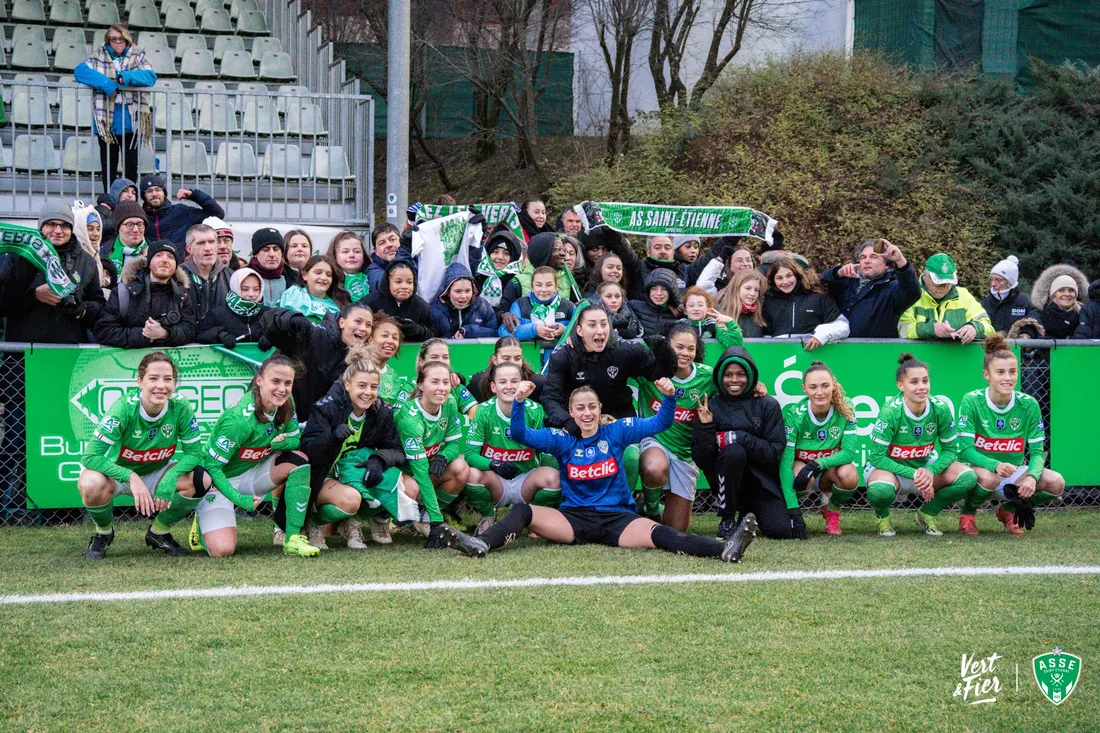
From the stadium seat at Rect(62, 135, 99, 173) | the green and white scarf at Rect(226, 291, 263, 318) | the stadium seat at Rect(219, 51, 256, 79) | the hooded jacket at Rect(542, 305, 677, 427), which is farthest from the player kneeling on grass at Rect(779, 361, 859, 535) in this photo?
the stadium seat at Rect(219, 51, 256, 79)

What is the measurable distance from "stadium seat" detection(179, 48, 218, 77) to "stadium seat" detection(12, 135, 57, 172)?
3.70m

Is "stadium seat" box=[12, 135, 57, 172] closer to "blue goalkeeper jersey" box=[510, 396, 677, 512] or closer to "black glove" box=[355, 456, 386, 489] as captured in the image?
"black glove" box=[355, 456, 386, 489]

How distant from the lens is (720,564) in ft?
22.8

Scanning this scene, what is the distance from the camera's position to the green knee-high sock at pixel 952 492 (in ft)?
26.5

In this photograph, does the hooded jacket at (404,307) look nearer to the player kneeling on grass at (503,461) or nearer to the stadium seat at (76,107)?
the player kneeling on grass at (503,461)

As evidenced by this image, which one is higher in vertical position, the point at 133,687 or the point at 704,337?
the point at 704,337

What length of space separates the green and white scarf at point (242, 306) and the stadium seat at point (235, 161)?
4.64m

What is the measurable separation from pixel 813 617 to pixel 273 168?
9.22 meters

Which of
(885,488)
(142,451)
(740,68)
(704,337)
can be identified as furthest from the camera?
(740,68)

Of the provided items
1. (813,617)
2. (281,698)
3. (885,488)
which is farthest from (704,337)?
(281,698)

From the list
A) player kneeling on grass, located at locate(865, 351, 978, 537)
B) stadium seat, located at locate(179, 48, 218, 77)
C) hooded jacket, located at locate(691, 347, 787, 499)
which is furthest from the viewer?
stadium seat, located at locate(179, 48, 218, 77)

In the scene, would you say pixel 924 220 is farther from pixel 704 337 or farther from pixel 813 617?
pixel 813 617

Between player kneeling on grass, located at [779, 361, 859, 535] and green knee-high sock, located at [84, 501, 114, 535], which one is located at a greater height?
player kneeling on grass, located at [779, 361, 859, 535]

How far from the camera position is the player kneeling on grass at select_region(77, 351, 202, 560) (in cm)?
719
